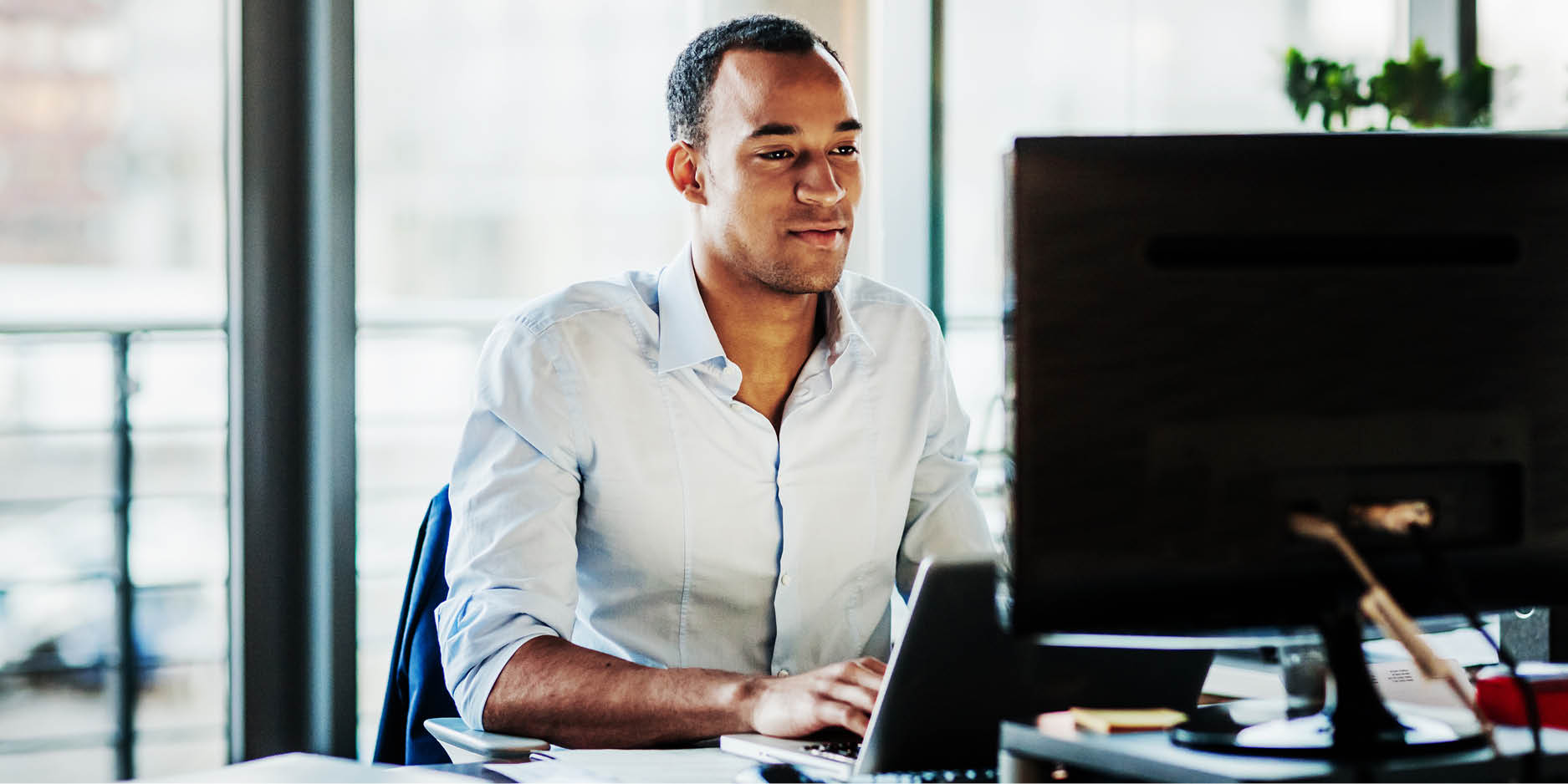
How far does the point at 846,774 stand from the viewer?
108 centimetres

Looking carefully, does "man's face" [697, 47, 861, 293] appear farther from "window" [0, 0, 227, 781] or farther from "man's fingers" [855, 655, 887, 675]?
"window" [0, 0, 227, 781]

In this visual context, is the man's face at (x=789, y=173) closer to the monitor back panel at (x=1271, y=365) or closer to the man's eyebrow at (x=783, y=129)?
the man's eyebrow at (x=783, y=129)

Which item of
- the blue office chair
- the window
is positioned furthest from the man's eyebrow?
the window

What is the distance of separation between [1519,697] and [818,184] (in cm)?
96

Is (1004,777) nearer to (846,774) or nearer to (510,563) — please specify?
(846,774)

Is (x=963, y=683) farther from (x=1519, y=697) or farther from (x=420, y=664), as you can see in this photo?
(x=420, y=664)

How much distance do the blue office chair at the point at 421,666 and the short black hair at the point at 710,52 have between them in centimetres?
60

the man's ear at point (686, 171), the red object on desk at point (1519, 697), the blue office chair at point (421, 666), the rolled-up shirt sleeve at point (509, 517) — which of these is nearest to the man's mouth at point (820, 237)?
the man's ear at point (686, 171)

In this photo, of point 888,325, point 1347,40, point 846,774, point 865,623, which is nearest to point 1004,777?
point 846,774

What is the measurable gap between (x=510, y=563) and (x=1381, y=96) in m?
2.05

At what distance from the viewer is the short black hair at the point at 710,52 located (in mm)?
1825

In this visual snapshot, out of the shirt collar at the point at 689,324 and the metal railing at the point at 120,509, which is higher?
the shirt collar at the point at 689,324

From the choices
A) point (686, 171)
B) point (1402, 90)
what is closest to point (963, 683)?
point (686, 171)

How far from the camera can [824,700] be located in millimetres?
1208
